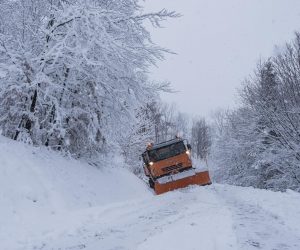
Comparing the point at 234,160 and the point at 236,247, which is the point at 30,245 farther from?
the point at 234,160

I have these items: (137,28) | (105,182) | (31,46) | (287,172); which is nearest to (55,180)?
(105,182)

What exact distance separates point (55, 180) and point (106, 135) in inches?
153

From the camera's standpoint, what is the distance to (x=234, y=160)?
1608 inches

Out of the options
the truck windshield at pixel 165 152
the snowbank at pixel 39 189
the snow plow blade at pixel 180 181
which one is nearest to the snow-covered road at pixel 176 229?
the snowbank at pixel 39 189

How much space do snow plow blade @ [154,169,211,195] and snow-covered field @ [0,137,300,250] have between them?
250 cm

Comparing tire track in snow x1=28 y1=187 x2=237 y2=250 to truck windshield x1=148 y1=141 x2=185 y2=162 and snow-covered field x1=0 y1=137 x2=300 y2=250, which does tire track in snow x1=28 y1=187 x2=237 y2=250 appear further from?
truck windshield x1=148 y1=141 x2=185 y2=162

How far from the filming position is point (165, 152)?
20.2 metres

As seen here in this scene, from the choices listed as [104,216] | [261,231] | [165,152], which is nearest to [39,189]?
[104,216]

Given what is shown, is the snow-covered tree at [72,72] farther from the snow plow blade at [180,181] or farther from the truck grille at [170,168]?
the truck grille at [170,168]

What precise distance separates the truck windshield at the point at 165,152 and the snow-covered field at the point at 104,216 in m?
4.69

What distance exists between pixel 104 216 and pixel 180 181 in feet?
25.8

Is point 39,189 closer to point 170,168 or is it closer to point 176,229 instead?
point 176,229

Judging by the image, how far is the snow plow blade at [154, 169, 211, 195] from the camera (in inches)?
699

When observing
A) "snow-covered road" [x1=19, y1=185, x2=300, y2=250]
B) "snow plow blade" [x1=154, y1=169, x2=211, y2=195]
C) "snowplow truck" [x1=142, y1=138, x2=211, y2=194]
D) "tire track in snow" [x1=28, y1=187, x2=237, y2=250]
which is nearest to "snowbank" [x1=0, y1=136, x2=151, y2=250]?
"snow-covered road" [x1=19, y1=185, x2=300, y2=250]
